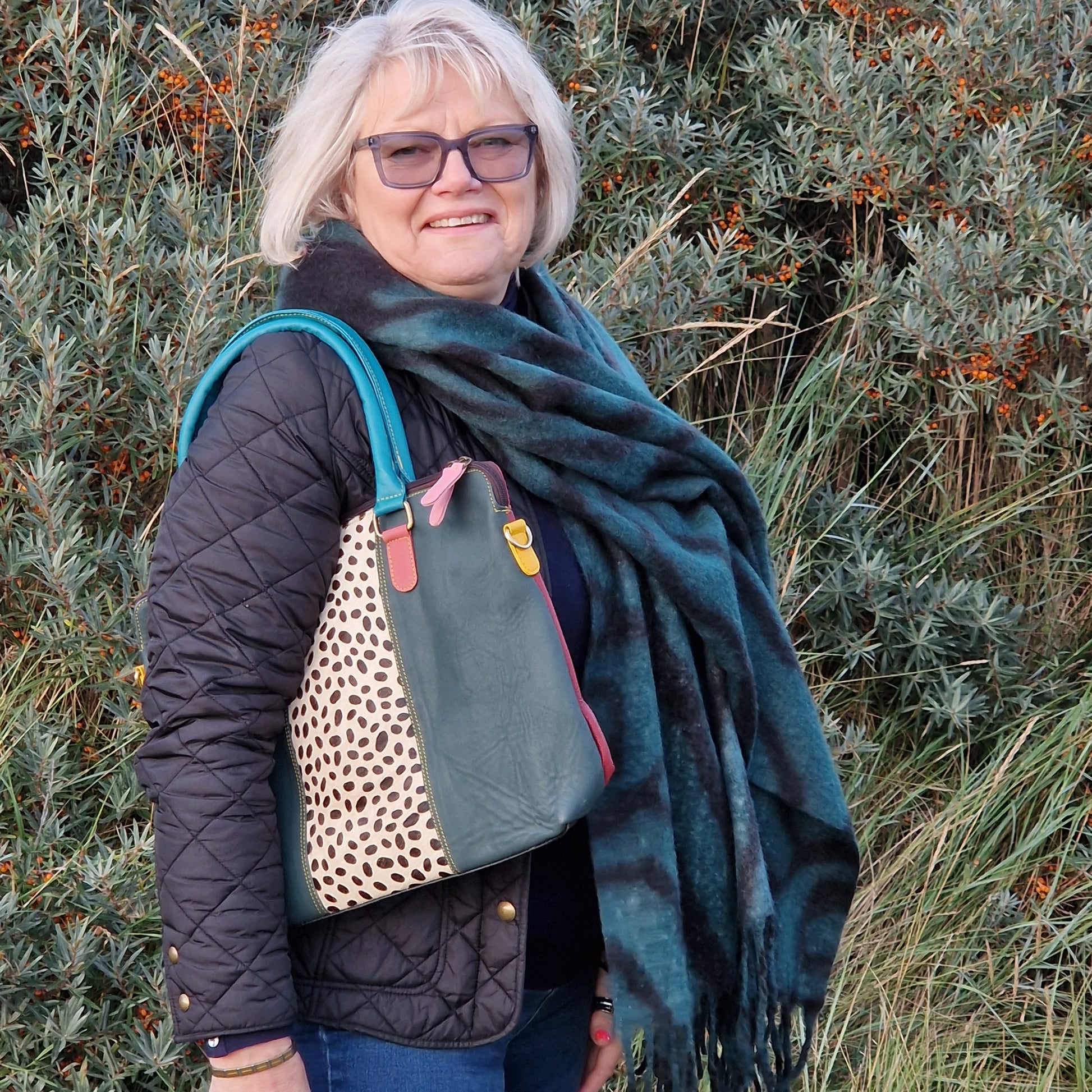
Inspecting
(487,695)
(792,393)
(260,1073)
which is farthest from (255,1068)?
(792,393)

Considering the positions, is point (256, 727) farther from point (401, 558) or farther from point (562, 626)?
point (562, 626)

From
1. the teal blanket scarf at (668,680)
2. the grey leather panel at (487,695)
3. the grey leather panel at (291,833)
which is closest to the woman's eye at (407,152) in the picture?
the teal blanket scarf at (668,680)

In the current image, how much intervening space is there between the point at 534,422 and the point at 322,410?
323mm

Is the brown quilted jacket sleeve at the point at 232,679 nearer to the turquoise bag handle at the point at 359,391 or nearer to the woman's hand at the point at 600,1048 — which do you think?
the turquoise bag handle at the point at 359,391

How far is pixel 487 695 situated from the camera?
1.61 m

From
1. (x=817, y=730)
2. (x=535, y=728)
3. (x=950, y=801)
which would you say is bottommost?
(x=950, y=801)

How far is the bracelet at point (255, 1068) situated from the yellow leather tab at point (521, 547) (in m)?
0.66

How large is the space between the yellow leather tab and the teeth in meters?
0.48

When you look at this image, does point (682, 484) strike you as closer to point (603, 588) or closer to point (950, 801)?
point (603, 588)

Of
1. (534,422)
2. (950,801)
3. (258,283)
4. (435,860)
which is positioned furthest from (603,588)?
(950,801)

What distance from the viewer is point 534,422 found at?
1830mm

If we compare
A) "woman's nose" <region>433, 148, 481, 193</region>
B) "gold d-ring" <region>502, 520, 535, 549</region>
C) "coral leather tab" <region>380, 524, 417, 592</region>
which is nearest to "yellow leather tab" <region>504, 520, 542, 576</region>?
"gold d-ring" <region>502, 520, 535, 549</region>

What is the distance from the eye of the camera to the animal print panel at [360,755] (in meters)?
1.60

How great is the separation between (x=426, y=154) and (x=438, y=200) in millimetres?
67
